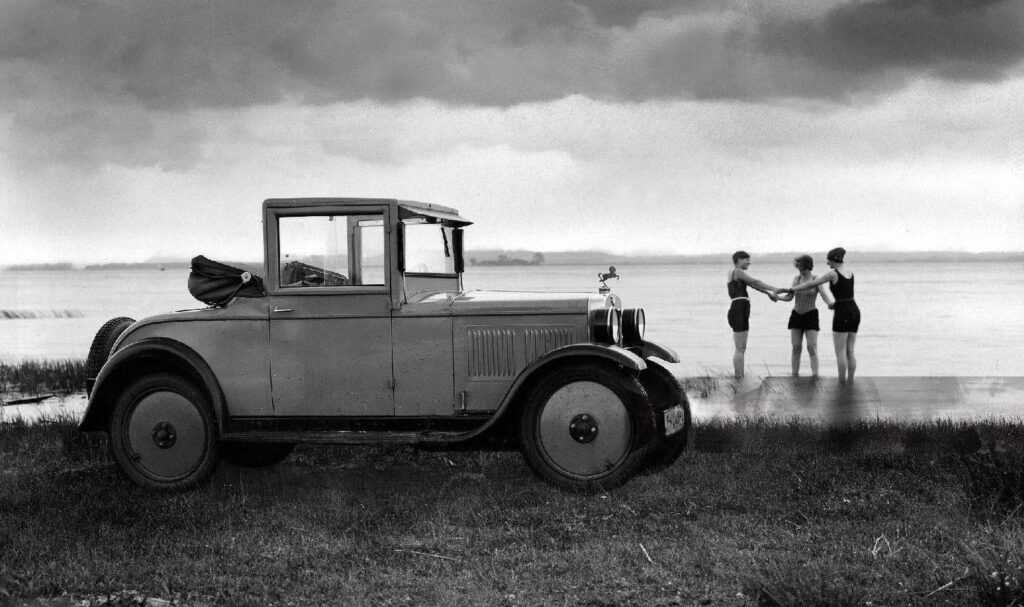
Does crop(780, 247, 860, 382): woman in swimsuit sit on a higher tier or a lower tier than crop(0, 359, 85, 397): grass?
higher

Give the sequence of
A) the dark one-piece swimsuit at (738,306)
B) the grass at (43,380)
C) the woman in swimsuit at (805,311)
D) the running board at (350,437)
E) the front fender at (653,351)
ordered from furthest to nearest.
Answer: the grass at (43,380) < the dark one-piece swimsuit at (738,306) < the woman in swimsuit at (805,311) < the front fender at (653,351) < the running board at (350,437)

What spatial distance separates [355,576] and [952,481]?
13.3 ft

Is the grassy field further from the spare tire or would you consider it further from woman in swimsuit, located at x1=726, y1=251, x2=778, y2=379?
woman in swimsuit, located at x1=726, y1=251, x2=778, y2=379

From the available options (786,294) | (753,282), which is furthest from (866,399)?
(753,282)

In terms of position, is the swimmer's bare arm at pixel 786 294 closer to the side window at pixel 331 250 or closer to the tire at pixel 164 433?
the side window at pixel 331 250

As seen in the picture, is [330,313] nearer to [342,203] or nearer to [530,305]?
[342,203]

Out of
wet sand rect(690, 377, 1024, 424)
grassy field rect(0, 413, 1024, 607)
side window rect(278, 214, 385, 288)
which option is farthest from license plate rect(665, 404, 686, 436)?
wet sand rect(690, 377, 1024, 424)

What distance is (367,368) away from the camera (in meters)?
6.65

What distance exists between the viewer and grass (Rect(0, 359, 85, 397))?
14352 millimetres

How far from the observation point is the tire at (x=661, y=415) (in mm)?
6605

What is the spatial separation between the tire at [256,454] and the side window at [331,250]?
1.32 m

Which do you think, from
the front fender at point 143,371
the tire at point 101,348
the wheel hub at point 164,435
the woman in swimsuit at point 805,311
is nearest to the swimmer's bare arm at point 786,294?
the woman in swimsuit at point 805,311

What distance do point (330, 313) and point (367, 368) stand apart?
449 millimetres

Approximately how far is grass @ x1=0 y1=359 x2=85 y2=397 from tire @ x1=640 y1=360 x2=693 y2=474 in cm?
1019
